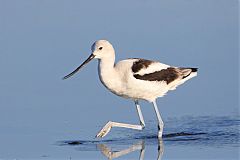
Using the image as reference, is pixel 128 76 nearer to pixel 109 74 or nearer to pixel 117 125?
pixel 109 74

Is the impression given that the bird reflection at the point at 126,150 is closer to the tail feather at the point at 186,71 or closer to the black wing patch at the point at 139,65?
the black wing patch at the point at 139,65

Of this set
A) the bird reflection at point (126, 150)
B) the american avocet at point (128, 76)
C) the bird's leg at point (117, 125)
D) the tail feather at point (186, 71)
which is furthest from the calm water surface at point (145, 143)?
the tail feather at point (186, 71)

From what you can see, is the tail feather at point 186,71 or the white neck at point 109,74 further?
the tail feather at point 186,71

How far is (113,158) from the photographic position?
31.3ft

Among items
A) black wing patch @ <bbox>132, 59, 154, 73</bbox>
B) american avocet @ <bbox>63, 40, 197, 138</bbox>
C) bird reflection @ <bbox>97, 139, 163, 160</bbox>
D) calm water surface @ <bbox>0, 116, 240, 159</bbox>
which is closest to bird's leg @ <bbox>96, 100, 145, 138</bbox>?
american avocet @ <bbox>63, 40, 197, 138</bbox>

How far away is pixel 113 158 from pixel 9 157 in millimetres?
1155

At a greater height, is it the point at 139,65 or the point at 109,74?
the point at 139,65

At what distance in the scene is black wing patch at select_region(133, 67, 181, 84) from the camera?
1104 cm

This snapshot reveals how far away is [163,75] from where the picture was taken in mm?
11312

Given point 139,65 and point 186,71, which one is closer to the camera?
point 139,65

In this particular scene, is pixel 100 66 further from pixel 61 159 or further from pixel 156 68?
pixel 61 159

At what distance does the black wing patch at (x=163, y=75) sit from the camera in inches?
435

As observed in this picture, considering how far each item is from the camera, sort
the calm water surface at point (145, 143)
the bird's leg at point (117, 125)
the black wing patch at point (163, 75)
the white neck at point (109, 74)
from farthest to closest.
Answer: the black wing patch at point (163, 75)
the white neck at point (109, 74)
the bird's leg at point (117, 125)
the calm water surface at point (145, 143)

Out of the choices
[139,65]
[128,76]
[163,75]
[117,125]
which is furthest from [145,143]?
[163,75]
